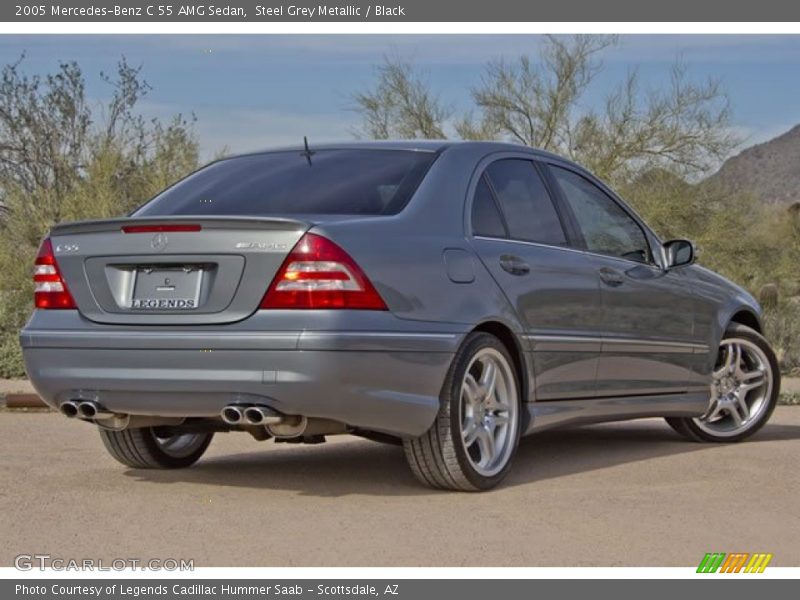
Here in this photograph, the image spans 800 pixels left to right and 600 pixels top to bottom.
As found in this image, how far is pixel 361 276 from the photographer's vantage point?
21.0 feet

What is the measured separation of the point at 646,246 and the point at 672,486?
198cm

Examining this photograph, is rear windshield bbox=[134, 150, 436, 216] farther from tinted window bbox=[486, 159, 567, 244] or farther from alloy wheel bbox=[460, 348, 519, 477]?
alloy wheel bbox=[460, 348, 519, 477]

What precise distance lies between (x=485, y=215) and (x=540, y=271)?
439mm

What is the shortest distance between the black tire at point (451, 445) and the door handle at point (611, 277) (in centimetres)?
130

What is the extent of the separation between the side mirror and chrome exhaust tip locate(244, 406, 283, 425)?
3.38 meters

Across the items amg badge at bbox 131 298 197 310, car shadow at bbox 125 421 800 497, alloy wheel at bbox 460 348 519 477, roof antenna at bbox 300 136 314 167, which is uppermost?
roof antenna at bbox 300 136 314 167

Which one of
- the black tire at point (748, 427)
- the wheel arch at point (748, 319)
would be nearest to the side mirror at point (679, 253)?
the black tire at point (748, 427)

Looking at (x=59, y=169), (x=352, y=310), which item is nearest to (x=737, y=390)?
(x=352, y=310)

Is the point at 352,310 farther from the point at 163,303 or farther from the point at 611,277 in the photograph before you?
the point at 611,277

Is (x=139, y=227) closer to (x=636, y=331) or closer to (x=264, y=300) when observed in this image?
(x=264, y=300)

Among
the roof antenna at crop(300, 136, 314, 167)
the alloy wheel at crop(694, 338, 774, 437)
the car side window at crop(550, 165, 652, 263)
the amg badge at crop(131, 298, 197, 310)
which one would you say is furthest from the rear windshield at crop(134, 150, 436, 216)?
the alloy wheel at crop(694, 338, 774, 437)

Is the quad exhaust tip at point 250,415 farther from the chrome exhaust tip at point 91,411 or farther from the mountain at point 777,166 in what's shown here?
the mountain at point 777,166

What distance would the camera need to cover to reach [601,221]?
28.3 ft

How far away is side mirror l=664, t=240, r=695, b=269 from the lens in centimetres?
896
